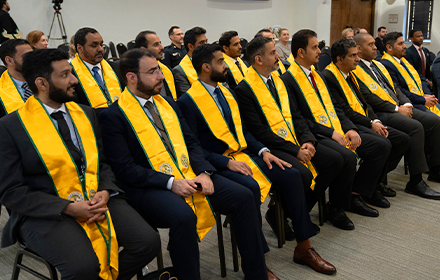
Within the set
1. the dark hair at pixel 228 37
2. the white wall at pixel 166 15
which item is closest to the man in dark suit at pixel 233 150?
the dark hair at pixel 228 37

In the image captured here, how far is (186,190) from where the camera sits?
1.91m

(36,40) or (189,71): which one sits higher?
(36,40)

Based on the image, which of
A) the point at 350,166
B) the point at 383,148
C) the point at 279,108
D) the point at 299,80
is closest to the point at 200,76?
the point at 279,108

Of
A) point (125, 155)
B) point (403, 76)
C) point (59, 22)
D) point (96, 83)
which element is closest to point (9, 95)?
point (96, 83)

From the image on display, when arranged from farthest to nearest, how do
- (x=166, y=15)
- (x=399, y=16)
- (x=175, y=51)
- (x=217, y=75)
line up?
(x=399, y=16) < (x=166, y=15) < (x=175, y=51) < (x=217, y=75)

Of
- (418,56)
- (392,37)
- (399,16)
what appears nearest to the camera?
(392,37)

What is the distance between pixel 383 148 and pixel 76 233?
2338mm

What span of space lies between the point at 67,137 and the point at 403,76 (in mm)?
3454

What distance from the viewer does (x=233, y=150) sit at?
2.41 m

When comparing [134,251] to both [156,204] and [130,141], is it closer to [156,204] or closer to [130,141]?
[156,204]

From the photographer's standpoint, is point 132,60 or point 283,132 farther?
point 283,132

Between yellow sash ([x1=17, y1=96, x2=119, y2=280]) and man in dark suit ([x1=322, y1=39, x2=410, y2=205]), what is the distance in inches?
81.9

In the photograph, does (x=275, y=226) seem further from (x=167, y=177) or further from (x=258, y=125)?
(x=167, y=177)

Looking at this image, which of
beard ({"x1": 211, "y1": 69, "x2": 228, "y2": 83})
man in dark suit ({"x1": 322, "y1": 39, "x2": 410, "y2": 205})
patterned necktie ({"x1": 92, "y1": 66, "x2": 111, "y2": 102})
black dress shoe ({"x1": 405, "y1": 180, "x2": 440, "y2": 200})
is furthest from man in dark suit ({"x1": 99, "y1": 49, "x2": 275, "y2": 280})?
black dress shoe ({"x1": 405, "y1": 180, "x2": 440, "y2": 200})
